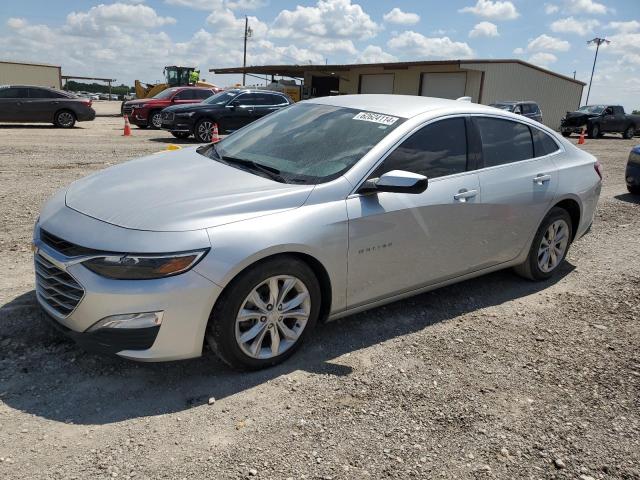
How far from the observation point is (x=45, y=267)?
310 centimetres

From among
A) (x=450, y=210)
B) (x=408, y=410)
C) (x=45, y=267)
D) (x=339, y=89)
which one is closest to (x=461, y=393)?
(x=408, y=410)

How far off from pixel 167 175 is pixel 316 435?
6.28ft

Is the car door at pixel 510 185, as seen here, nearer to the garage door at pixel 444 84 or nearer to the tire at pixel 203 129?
the tire at pixel 203 129

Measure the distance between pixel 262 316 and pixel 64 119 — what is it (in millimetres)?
18409

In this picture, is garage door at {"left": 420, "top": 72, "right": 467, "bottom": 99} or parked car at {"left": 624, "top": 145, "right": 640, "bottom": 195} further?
garage door at {"left": 420, "top": 72, "right": 467, "bottom": 99}

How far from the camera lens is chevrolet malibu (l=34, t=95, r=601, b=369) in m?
2.81

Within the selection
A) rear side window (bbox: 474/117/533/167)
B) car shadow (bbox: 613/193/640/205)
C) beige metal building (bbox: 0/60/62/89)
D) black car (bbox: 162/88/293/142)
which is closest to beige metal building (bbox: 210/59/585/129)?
beige metal building (bbox: 0/60/62/89)

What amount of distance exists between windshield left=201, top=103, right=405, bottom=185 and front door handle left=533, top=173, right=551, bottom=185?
1.49 metres

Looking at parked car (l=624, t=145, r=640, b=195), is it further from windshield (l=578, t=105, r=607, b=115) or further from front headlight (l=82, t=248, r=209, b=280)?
windshield (l=578, t=105, r=607, b=115)

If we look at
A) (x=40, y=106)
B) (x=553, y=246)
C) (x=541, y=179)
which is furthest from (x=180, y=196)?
(x=40, y=106)

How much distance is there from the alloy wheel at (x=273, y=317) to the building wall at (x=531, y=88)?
95.0ft

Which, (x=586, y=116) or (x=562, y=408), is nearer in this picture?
(x=562, y=408)

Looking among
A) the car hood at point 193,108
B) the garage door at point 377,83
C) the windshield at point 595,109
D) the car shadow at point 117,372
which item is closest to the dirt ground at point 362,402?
the car shadow at point 117,372

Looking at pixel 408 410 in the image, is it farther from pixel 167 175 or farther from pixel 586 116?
pixel 586 116
